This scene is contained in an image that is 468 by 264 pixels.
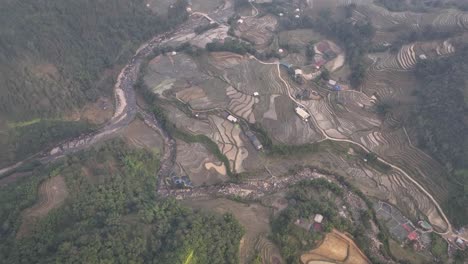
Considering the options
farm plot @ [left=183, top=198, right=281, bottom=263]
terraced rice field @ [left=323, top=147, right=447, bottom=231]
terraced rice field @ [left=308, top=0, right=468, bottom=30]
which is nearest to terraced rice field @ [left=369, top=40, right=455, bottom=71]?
terraced rice field @ [left=308, top=0, right=468, bottom=30]

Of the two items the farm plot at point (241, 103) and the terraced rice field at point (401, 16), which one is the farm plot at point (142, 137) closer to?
the farm plot at point (241, 103)

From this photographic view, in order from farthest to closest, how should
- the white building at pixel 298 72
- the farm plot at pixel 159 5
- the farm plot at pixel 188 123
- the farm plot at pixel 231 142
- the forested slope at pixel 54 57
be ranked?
1. the farm plot at pixel 159 5
2. the white building at pixel 298 72
3. the farm plot at pixel 188 123
4. the forested slope at pixel 54 57
5. the farm plot at pixel 231 142

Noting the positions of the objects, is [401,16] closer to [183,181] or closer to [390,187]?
[390,187]

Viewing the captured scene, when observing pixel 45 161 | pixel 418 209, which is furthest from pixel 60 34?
pixel 418 209

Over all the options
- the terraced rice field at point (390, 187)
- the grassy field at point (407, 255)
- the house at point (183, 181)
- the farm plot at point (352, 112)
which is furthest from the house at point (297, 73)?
the grassy field at point (407, 255)

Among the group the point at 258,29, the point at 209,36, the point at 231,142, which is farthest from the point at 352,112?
the point at 209,36

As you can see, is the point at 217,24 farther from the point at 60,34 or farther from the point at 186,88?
the point at 60,34
